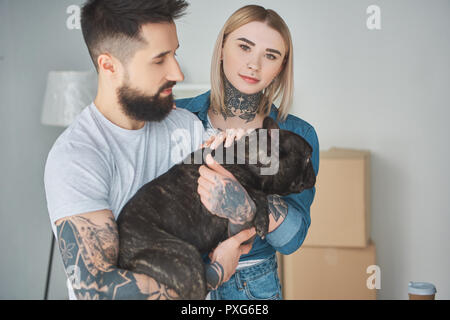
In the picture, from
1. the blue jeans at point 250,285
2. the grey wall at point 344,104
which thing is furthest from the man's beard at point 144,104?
the blue jeans at point 250,285

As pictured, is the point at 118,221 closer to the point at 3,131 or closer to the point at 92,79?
the point at 92,79

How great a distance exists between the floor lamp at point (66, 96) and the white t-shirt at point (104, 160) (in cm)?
12

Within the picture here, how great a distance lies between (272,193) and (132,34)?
0.62 metres

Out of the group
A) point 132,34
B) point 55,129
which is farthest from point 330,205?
point 55,129

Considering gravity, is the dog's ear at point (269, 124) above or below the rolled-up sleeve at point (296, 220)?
above

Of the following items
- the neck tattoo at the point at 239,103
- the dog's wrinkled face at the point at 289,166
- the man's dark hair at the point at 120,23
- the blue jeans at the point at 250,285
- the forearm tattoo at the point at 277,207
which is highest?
the man's dark hair at the point at 120,23

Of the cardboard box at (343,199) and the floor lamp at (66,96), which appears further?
the cardboard box at (343,199)

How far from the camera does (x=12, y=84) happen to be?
161 centimetres

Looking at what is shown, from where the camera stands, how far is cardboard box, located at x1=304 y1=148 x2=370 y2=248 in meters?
1.57

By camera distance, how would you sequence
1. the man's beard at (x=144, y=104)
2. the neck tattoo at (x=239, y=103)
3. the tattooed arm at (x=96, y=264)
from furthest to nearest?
the neck tattoo at (x=239, y=103), the man's beard at (x=144, y=104), the tattooed arm at (x=96, y=264)

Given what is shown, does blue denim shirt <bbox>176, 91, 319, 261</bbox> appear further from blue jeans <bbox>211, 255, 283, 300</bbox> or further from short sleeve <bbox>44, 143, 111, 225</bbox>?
short sleeve <bbox>44, 143, 111, 225</bbox>

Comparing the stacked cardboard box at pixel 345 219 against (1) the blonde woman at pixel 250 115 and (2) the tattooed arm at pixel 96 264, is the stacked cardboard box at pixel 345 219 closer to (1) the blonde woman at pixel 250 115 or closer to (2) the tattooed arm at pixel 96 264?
(1) the blonde woman at pixel 250 115

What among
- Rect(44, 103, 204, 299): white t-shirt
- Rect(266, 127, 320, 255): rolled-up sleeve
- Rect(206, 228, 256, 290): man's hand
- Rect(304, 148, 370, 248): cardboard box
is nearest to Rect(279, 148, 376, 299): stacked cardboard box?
Rect(304, 148, 370, 248): cardboard box

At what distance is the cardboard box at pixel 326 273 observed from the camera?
156cm
